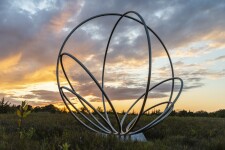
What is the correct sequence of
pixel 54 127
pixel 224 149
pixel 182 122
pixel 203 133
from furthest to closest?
pixel 182 122 → pixel 203 133 → pixel 54 127 → pixel 224 149

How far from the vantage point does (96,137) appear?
609 centimetres

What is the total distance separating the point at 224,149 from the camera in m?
7.63

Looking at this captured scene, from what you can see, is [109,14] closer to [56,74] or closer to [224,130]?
[56,74]

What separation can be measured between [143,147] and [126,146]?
0.27 meters

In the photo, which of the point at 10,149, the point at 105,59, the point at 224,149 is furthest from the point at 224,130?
the point at 10,149

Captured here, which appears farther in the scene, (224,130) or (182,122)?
(182,122)

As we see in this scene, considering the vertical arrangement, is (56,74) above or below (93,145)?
above

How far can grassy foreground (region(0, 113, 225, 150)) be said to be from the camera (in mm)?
5754

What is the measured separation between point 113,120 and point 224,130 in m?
3.50

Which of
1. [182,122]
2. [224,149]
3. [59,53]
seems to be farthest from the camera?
[182,122]

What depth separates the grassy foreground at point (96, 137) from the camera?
18.9 feet

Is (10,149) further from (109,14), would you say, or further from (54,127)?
(109,14)

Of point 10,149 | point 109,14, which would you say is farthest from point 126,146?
point 109,14

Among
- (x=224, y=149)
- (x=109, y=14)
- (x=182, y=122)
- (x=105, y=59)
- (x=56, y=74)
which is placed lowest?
(x=224, y=149)
